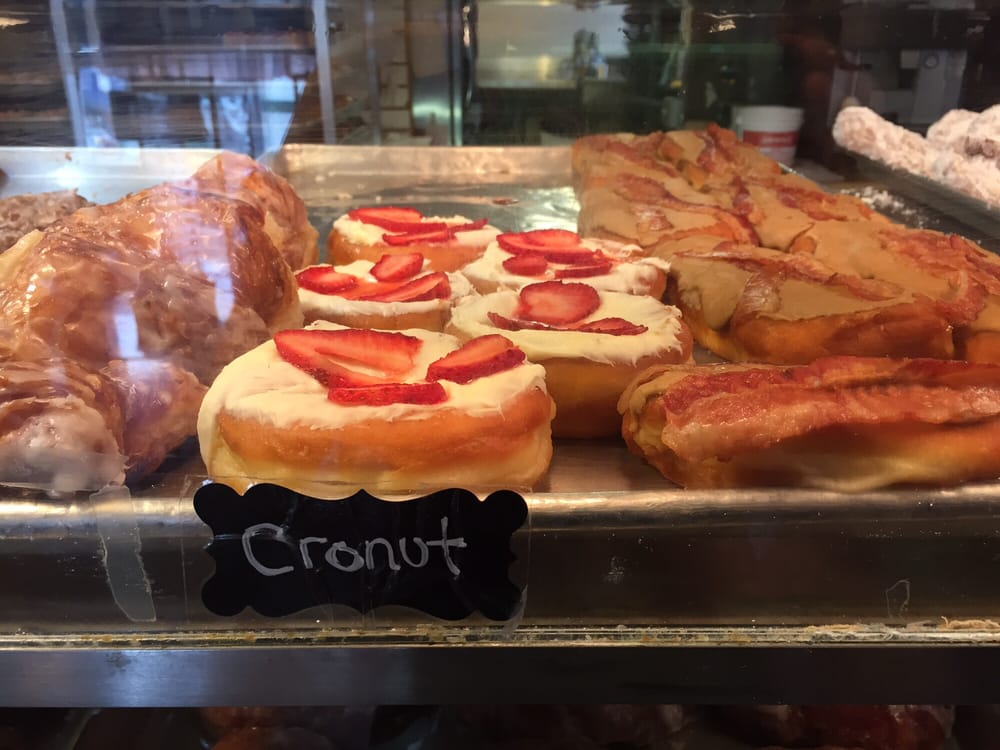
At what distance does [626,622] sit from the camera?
3.43ft

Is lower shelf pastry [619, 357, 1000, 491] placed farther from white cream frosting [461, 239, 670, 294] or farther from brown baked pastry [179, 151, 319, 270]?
brown baked pastry [179, 151, 319, 270]

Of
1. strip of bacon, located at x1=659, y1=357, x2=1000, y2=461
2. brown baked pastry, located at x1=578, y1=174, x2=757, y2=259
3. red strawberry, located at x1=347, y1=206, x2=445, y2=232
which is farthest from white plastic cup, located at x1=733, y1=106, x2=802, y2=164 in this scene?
strip of bacon, located at x1=659, y1=357, x2=1000, y2=461

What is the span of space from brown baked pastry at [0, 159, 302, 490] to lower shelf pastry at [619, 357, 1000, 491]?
2.47 ft

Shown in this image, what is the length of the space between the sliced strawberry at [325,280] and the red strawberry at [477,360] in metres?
0.58

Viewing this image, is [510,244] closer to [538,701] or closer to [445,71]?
[445,71]

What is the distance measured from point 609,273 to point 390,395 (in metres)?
0.92

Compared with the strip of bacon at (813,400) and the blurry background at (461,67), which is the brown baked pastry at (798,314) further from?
the blurry background at (461,67)

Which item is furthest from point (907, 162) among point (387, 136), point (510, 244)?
point (387, 136)

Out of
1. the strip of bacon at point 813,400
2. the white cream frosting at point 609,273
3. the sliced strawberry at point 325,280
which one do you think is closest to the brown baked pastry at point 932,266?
the strip of bacon at point 813,400

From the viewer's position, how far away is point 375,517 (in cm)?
94

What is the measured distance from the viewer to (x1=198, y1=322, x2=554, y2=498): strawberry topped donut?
3.49 feet

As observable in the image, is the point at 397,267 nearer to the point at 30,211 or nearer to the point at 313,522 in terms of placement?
the point at 30,211

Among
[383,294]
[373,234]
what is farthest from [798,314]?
[373,234]

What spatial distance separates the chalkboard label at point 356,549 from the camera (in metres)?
0.93
